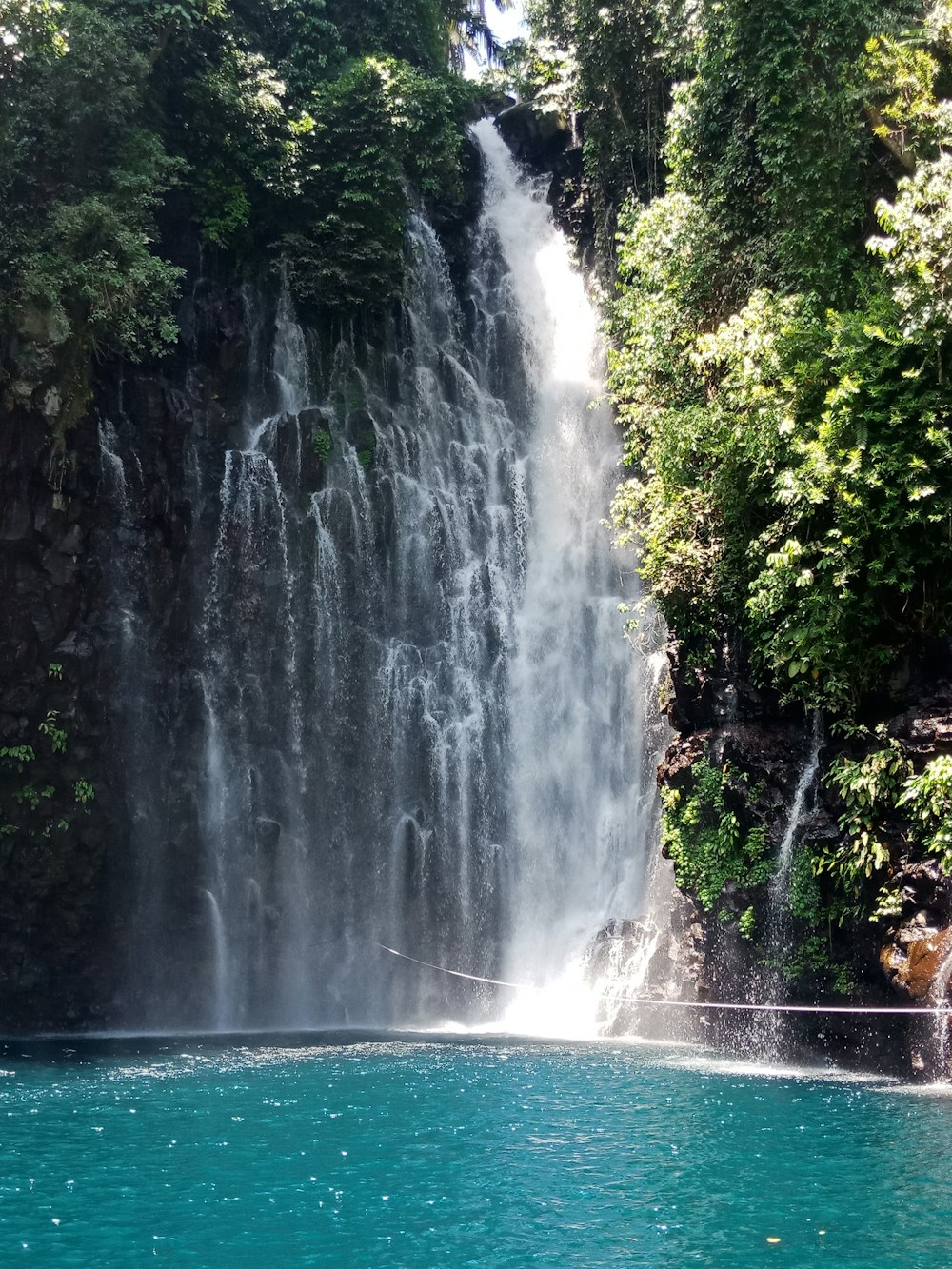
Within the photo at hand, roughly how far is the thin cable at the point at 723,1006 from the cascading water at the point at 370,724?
0.20m

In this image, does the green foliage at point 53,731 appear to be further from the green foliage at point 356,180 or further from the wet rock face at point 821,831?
the green foliage at point 356,180

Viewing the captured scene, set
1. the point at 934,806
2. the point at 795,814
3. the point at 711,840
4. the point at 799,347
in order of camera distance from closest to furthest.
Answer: the point at 934,806
the point at 799,347
the point at 795,814
the point at 711,840

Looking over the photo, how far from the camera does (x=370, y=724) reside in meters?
21.4

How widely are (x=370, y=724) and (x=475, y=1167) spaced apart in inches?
483

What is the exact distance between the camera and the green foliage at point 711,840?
608 inches

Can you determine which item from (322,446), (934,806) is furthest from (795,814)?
(322,446)

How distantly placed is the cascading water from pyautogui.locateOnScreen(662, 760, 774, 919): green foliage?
3.48 m

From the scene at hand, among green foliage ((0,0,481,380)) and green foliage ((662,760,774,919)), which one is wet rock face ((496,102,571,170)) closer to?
green foliage ((0,0,481,380))

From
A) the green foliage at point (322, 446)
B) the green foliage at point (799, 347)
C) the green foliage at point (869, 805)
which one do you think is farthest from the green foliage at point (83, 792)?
the green foliage at point (869, 805)

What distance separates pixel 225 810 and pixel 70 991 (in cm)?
388

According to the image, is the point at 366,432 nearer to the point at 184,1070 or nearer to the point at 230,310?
the point at 230,310

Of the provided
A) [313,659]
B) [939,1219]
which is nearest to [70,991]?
[313,659]

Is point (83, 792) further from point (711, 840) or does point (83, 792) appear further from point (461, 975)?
point (711, 840)

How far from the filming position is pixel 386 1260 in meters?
7.51
